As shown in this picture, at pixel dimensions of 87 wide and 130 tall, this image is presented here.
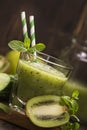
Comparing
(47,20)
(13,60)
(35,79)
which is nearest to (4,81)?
(35,79)

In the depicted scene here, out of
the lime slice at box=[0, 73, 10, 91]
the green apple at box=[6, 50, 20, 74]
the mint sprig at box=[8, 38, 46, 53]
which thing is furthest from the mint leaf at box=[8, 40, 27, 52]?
the green apple at box=[6, 50, 20, 74]

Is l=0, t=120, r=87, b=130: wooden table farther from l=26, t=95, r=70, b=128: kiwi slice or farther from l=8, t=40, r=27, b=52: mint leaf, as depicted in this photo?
l=8, t=40, r=27, b=52: mint leaf

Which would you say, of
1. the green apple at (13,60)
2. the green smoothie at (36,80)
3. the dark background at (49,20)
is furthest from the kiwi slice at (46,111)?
the dark background at (49,20)

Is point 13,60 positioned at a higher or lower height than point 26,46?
lower

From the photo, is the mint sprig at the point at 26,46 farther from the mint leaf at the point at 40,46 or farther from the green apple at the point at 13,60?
the green apple at the point at 13,60

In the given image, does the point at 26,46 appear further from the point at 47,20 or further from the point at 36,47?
the point at 47,20

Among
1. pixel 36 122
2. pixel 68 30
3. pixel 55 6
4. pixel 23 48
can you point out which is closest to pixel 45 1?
pixel 55 6

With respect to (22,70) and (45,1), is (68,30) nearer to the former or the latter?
(45,1)
